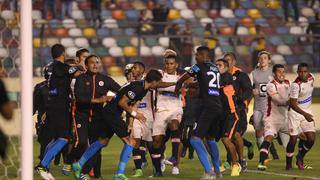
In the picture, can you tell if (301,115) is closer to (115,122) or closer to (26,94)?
(115,122)

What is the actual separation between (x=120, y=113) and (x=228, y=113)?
2.08 m

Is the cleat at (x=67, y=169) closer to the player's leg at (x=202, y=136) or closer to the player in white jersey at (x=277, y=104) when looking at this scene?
the player's leg at (x=202, y=136)

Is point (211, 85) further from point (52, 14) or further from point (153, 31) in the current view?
point (52, 14)

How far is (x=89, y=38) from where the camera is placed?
2714 cm

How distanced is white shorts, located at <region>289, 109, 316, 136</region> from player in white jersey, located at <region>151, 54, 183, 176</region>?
6.08 feet

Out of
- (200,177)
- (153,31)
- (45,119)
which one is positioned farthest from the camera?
(153,31)

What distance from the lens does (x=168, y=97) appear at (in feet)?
53.4

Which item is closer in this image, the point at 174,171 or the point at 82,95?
the point at 82,95

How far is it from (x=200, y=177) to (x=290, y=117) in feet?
7.79

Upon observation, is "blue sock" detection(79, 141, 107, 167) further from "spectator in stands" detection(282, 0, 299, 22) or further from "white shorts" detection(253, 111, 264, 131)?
"spectator in stands" detection(282, 0, 299, 22)

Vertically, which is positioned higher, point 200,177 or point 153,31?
point 153,31

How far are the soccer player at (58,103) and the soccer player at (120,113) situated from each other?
0.45 m

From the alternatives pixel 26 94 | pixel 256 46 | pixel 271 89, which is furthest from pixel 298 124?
pixel 256 46

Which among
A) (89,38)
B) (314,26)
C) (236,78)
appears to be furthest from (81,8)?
(236,78)
